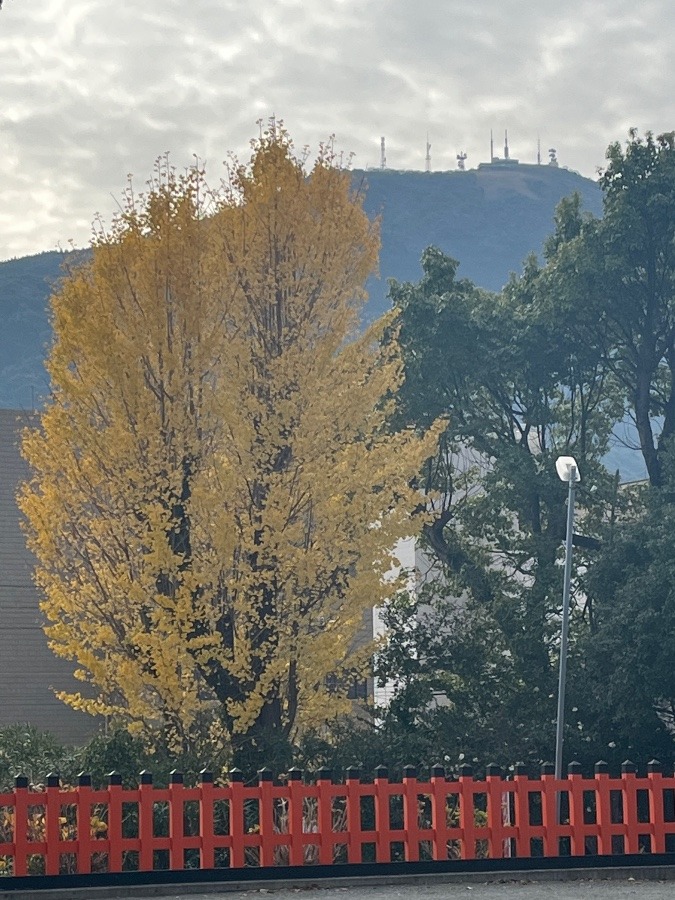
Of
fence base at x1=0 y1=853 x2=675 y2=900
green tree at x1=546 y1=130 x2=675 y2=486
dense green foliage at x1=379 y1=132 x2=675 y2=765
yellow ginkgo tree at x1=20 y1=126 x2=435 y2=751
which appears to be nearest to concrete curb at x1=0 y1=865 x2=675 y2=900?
fence base at x1=0 y1=853 x2=675 y2=900

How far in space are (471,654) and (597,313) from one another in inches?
339

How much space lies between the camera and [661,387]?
35.4m

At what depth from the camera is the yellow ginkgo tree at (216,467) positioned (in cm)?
2231

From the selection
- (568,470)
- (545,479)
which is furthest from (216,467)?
(545,479)

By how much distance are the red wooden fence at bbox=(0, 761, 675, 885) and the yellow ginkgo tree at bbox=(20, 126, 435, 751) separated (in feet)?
13.7

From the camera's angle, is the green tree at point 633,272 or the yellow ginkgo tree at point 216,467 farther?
the green tree at point 633,272

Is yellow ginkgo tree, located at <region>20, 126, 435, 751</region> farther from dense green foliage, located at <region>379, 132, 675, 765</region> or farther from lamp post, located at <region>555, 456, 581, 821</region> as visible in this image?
dense green foliage, located at <region>379, 132, 675, 765</region>

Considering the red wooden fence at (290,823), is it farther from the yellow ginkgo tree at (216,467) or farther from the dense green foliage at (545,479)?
the dense green foliage at (545,479)

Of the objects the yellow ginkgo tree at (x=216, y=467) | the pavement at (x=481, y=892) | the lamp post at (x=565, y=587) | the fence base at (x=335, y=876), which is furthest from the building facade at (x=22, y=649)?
the pavement at (x=481, y=892)

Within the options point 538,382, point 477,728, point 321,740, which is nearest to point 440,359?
point 538,382

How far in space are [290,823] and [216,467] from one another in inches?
314

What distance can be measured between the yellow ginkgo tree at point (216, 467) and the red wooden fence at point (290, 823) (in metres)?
4.16

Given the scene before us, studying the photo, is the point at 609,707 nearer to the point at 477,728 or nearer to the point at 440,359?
the point at 477,728

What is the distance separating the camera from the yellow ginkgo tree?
22312 mm
